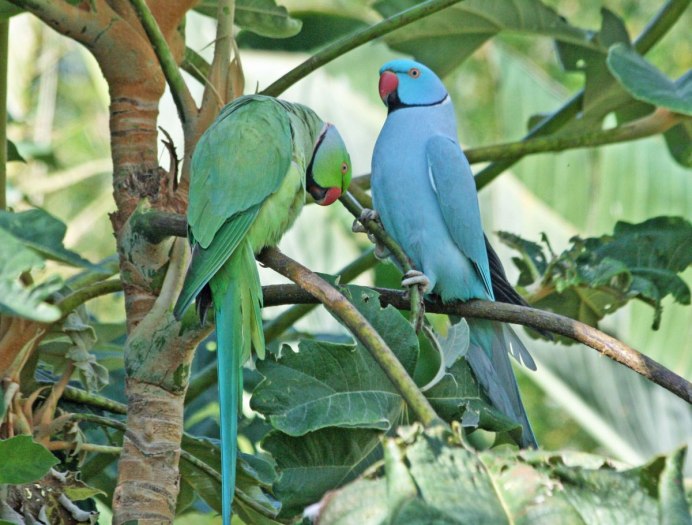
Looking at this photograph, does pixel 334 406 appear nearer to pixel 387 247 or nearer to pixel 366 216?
pixel 387 247

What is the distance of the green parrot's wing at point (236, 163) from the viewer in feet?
3.99

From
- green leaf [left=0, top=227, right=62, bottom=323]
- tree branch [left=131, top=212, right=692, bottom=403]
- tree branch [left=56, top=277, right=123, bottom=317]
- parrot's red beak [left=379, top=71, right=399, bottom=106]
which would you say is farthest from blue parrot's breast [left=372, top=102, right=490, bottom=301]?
green leaf [left=0, top=227, right=62, bottom=323]

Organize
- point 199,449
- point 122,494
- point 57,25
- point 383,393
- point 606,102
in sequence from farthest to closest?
point 606,102 < point 199,449 < point 57,25 < point 122,494 < point 383,393

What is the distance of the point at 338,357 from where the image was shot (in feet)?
3.34

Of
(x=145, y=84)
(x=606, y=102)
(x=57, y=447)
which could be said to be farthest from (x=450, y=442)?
(x=606, y=102)

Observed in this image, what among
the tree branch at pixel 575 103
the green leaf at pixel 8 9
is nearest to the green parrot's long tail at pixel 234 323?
the green leaf at pixel 8 9

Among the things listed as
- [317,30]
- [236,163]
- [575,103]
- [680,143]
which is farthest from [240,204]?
[317,30]

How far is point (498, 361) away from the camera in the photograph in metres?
1.62

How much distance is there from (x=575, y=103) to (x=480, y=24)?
0.93 ft

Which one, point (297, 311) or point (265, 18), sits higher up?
point (265, 18)

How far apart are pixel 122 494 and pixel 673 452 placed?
2.21 ft

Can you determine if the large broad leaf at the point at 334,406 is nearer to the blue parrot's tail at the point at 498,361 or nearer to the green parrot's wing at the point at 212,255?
the green parrot's wing at the point at 212,255

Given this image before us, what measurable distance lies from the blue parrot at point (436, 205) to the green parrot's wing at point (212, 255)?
43cm

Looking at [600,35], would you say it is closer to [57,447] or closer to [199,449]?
[199,449]
